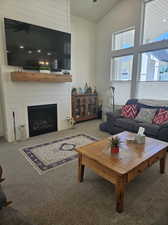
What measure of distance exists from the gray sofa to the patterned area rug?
0.60 meters

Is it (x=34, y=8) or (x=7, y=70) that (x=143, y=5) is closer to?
(x=34, y=8)

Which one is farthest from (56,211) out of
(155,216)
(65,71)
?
(65,71)

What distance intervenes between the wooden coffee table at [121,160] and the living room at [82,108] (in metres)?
0.01

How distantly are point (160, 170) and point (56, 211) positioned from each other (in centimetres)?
164

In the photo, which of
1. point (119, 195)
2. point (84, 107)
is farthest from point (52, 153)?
point (84, 107)

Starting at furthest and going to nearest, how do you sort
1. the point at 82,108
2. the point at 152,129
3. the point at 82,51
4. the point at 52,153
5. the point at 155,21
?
the point at 82,51 < the point at 82,108 < the point at 155,21 < the point at 152,129 < the point at 52,153

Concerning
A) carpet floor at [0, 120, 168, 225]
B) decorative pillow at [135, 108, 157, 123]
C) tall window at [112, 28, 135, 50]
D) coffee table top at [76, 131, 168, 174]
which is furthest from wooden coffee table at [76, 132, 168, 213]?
tall window at [112, 28, 135, 50]

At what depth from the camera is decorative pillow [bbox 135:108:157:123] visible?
343 centimetres

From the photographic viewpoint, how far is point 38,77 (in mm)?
3477

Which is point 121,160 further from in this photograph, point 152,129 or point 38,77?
point 38,77

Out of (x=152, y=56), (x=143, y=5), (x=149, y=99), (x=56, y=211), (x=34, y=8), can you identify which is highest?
(x=143, y=5)

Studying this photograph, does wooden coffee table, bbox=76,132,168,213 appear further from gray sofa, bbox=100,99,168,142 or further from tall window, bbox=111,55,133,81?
tall window, bbox=111,55,133,81

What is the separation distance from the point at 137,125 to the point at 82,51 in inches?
133

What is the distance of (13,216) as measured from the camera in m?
1.05
